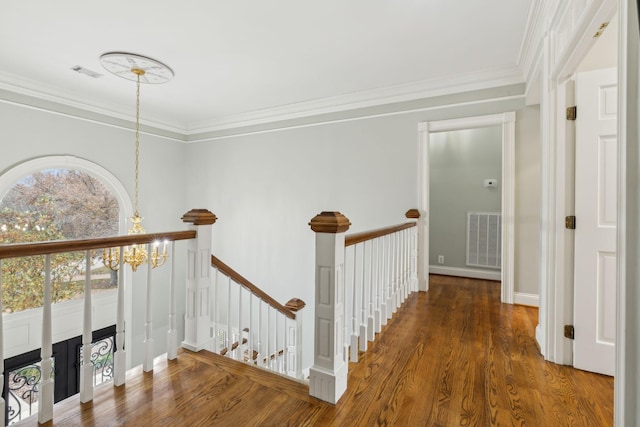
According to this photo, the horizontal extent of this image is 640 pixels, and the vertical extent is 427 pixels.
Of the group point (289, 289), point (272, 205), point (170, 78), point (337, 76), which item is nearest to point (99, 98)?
point (170, 78)

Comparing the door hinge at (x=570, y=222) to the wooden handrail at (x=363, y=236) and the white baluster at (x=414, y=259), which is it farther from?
the white baluster at (x=414, y=259)

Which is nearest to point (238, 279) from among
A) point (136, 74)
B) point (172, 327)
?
point (172, 327)

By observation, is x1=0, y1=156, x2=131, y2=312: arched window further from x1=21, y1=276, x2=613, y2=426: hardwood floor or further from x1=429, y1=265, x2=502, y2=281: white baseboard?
x1=429, y1=265, x2=502, y2=281: white baseboard

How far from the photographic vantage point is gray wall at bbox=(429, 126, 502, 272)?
4734 millimetres

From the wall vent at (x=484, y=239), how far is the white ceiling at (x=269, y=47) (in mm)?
2168

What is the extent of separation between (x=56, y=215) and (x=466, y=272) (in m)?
6.11

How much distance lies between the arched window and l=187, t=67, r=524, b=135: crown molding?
2136 millimetres

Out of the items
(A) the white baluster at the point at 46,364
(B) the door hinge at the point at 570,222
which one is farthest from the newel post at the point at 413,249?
(A) the white baluster at the point at 46,364

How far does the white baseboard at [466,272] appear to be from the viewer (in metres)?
4.62

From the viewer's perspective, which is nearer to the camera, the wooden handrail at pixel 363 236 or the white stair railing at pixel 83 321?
the white stair railing at pixel 83 321

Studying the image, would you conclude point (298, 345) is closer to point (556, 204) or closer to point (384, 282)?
point (384, 282)

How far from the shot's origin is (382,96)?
4066mm

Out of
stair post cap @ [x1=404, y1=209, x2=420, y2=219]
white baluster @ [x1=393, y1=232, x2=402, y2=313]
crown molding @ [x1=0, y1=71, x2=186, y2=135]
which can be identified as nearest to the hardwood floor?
white baluster @ [x1=393, y1=232, x2=402, y2=313]

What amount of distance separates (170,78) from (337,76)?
2.07 m
